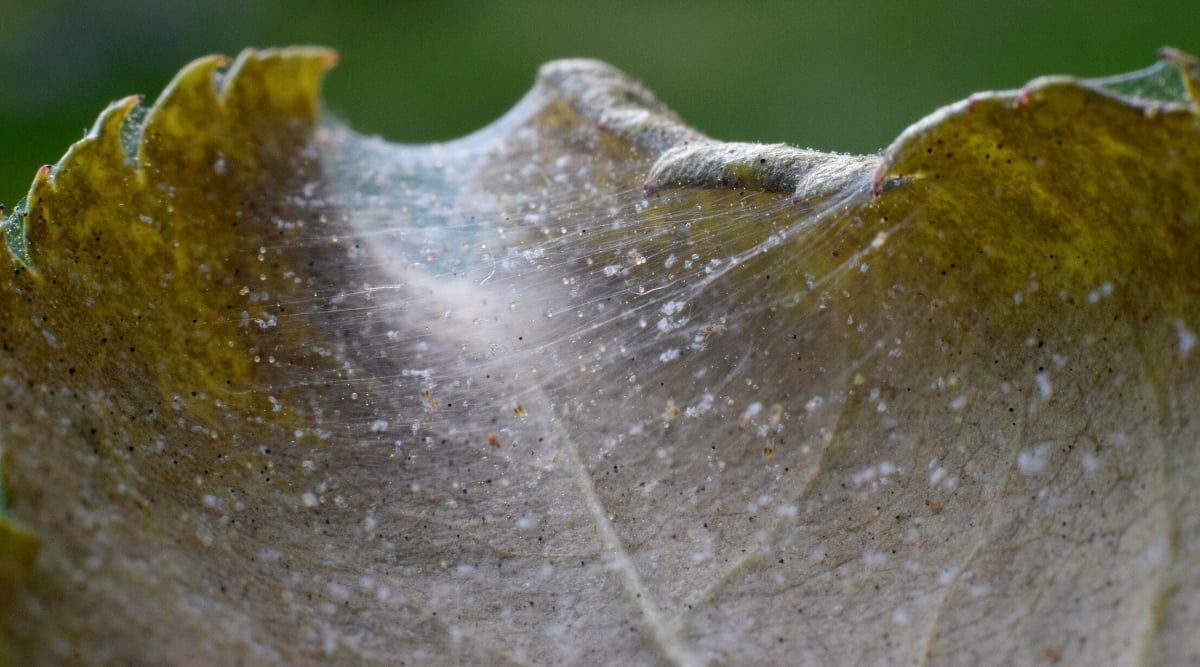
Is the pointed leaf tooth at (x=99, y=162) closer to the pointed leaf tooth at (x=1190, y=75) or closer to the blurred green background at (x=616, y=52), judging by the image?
the pointed leaf tooth at (x=1190, y=75)

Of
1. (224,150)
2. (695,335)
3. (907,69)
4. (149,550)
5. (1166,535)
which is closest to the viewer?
(1166,535)

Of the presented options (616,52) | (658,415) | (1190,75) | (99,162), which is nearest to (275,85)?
(99,162)

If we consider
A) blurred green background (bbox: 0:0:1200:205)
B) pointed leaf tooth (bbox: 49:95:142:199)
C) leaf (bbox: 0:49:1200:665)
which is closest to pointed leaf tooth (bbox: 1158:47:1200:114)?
leaf (bbox: 0:49:1200:665)

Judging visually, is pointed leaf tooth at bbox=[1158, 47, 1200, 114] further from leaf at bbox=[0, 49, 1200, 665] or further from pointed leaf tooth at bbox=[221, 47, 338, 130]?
pointed leaf tooth at bbox=[221, 47, 338, 130]

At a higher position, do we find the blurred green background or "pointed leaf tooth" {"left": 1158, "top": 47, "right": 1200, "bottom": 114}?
the blurred green background

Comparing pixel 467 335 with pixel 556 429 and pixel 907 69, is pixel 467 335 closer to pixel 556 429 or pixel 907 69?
pixel 556 429

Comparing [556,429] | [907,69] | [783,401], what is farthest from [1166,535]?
[907,69]

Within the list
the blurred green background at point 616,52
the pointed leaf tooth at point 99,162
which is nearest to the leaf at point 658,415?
the pointed leaf tooth at point 99,162
